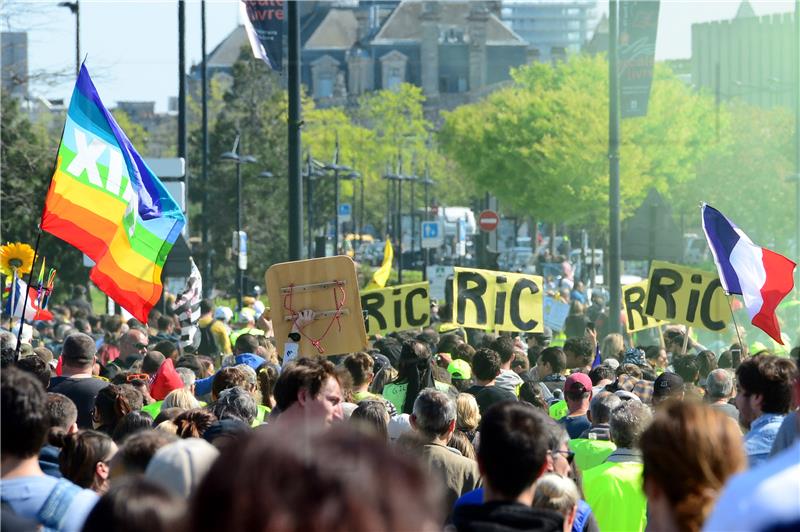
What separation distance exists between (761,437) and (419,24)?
146 m

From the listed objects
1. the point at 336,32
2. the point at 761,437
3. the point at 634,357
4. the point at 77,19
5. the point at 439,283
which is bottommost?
the point at 439,283

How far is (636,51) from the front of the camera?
2106 centimetres

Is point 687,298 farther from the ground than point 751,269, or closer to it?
closer to it

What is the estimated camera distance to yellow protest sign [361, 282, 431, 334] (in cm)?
1425

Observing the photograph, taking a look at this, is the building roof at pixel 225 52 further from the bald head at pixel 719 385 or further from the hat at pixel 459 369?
the bald head at pixel 719 385

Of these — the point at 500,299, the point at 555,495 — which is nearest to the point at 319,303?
the point at 500,299

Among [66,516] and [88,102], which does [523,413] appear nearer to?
[66,516]

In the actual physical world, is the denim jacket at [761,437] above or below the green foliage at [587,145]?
below

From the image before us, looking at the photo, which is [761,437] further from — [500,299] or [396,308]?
[500,299]

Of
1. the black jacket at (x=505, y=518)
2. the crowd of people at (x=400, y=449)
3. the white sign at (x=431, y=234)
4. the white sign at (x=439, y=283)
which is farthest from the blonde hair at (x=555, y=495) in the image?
the white sign at (x=431, y=234)

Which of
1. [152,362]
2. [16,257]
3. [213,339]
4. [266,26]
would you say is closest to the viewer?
[152,362]

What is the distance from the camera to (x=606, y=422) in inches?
284

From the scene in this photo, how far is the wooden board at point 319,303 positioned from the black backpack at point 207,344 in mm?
6667

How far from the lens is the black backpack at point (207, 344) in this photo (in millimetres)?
16913
